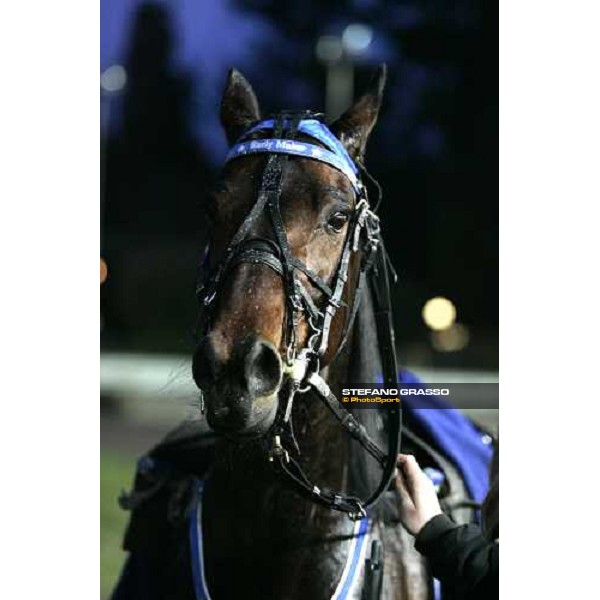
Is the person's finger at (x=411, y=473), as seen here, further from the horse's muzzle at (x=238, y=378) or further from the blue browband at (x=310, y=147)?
the blue browband at (x=310, y=147)

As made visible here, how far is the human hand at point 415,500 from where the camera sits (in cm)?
175

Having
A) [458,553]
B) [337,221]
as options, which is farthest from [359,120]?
[458,553]

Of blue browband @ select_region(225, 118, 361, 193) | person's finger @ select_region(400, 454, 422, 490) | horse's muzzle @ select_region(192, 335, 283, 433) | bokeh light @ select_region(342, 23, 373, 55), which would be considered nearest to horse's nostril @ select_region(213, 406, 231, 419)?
horse's muzzle @ select_region(192, 335, 283, 433)

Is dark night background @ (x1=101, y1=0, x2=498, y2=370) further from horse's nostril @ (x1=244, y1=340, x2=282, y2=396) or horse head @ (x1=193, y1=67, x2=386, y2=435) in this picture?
horse's nostril @ (x1=244, y1=340, x2=282, y2=396)

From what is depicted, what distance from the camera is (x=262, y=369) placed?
173cm

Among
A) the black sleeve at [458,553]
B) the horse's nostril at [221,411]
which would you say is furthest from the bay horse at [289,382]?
the black sleeve at [458,553]

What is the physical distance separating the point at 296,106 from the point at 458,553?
1.46m

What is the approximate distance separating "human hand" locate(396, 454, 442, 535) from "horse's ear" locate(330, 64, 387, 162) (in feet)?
2.61

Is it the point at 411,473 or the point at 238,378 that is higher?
the point at 238,378

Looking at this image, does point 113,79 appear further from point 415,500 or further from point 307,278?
point 415,500

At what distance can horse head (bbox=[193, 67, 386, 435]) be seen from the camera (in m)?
1.71

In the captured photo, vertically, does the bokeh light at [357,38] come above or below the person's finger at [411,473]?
above
